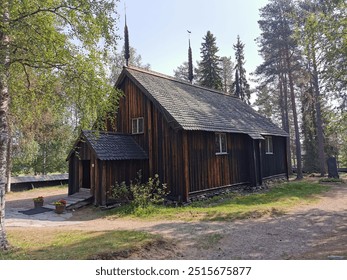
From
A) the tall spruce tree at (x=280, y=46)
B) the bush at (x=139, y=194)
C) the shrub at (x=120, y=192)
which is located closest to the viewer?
the bush at (x=139, y=194)

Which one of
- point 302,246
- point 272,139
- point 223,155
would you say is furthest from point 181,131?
point 272,139

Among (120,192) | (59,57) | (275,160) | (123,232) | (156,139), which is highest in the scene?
(59,57)

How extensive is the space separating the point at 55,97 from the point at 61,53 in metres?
1.63

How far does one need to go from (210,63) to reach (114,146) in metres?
23.6

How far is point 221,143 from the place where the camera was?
54.7 ft

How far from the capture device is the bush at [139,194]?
1260cm

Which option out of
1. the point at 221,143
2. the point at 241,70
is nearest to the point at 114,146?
the point at 221,143

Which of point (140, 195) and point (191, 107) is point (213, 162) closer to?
point (191, 107)

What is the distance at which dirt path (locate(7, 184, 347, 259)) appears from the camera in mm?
6466

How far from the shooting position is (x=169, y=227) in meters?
9.30

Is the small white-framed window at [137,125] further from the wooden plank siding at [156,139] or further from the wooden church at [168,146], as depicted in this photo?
the wooden plank siding at [156,139]

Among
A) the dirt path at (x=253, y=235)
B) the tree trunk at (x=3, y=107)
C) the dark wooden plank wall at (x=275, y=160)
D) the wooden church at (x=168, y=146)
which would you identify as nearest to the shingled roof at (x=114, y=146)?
the wooden church at (x=168, y=146)

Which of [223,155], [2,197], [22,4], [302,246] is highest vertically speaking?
[22,4]

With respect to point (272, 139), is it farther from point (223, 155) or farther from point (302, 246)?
point (302, 246)
